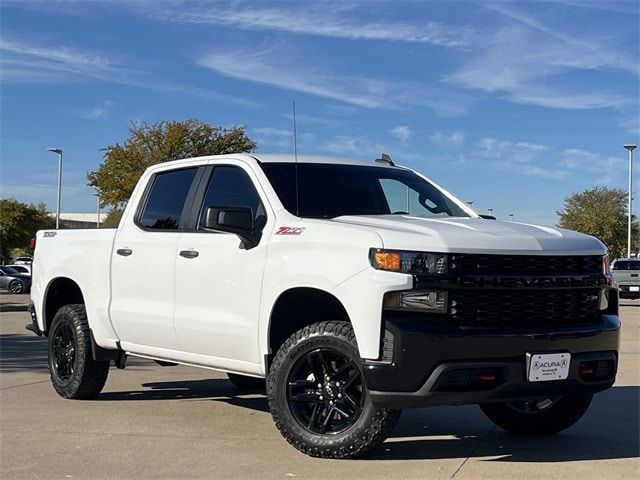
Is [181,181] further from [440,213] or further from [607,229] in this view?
[607,229]

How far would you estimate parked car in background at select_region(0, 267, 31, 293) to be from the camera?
34875mm

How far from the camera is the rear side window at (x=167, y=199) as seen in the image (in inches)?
274

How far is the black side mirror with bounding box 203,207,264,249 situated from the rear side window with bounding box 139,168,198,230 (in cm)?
105

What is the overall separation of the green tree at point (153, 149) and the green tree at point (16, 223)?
1712 cm

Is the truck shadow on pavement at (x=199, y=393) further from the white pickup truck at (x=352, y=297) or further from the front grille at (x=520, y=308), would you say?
the front grille at (x=520, y=308)

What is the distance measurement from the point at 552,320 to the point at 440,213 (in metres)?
1.59

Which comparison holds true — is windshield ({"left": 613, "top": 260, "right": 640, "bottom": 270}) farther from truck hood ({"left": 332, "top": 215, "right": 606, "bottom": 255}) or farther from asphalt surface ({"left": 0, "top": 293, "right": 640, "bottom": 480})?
truck hood ({"left": 332, "top": 215, "right": 606, "bottom": 255})

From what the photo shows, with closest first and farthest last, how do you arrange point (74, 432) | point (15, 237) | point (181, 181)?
point (74, 432), point (181, 181), point (15, 237)

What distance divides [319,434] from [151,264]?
213cm

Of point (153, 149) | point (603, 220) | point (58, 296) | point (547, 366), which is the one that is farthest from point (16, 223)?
point (547, 366)

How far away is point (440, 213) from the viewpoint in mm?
6699

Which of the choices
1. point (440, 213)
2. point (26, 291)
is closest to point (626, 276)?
point (26, 291)

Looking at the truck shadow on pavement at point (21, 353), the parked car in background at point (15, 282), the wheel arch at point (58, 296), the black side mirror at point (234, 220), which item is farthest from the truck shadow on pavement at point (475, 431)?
the parked car in background at point (15, 282)

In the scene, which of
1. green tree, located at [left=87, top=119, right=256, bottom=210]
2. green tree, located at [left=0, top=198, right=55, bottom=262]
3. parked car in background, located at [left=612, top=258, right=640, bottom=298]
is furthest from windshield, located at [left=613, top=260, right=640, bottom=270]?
green tree, located at [left=0, top=198, right=55, bottom=262]
